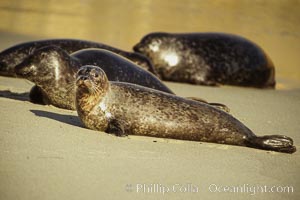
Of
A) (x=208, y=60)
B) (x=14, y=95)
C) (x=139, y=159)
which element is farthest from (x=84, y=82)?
(x=208, y=60)

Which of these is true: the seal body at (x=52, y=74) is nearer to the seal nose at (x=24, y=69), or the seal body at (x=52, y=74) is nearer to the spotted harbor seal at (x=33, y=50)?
the seal nose at (x=24, y=69)

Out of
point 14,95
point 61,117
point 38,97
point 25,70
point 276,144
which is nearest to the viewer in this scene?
point 276,144

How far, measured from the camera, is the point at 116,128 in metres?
6.46

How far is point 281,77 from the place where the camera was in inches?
512

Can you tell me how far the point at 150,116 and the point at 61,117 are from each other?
90 cm

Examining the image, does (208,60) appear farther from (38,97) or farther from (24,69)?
(24,69)

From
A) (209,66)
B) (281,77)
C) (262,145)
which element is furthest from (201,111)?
(281,77)

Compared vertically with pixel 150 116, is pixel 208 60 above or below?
below

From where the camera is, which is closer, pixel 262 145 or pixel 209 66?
pixel 262 145

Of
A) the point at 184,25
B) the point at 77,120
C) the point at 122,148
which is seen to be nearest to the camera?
the point at 122,148

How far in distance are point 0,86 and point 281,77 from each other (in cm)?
585

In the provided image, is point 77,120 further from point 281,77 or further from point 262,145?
point 281,77

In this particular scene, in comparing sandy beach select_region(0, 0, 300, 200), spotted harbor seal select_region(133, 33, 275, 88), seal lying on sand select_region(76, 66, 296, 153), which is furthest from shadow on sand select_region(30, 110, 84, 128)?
spotted harbor seal select_region(133, 33, 275, 88)

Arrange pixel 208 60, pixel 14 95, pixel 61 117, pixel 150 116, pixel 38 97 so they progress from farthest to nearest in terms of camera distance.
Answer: pixel 208 60, pixel 14 95, pixel 38 97, pixel 61 117, pixel 150 116
